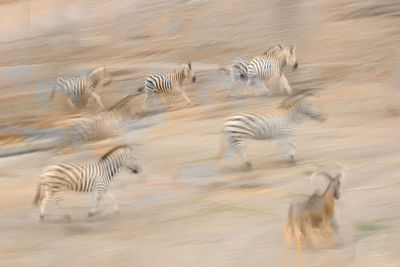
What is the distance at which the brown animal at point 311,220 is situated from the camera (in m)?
7.20

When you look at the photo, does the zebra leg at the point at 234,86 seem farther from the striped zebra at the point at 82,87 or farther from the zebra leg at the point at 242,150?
the zebra leg at the point at 242,150

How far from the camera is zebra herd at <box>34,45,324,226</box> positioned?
948 centimetres

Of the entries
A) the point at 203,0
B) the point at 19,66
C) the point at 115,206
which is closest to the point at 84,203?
the point at 115,206

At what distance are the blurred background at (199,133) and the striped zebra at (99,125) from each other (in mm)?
202

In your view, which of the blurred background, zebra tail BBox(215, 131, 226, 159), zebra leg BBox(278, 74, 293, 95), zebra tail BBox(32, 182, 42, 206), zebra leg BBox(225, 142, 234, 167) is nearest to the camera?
the blurred background

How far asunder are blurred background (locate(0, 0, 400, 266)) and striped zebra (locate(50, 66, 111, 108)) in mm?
360

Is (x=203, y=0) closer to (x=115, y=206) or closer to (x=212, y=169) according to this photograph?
(x=212, y=169)

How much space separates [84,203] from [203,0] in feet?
50.4

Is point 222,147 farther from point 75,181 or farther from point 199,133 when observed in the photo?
point 75,181

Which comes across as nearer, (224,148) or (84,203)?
(84,203)

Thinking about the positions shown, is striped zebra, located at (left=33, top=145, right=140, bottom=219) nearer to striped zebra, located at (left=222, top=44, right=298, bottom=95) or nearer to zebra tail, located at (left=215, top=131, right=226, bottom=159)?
zebra tail, located at (left=215, top=131, right=226, bottom=159)

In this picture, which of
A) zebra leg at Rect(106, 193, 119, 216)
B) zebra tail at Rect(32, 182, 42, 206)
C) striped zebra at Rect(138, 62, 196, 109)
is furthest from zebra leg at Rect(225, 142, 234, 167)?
striped zebra at Rect(138, 62, 196, 109)

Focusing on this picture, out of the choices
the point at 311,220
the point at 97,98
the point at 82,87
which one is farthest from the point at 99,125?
the point at 311,220

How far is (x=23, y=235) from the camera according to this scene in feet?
29.6
